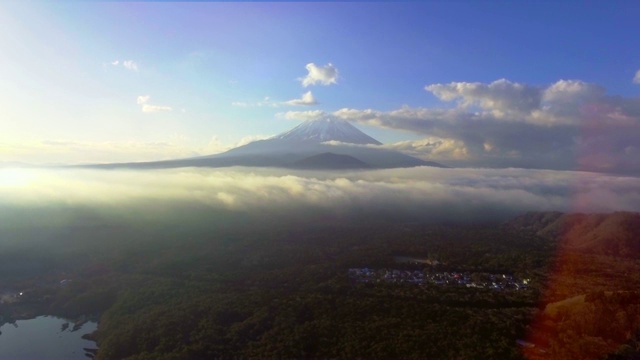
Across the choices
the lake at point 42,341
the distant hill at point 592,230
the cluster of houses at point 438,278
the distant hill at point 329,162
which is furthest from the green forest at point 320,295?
the distant hill at point 329,162

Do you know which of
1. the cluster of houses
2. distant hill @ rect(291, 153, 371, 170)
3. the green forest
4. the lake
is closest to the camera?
the green forest

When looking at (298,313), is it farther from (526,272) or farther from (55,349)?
(526,272)

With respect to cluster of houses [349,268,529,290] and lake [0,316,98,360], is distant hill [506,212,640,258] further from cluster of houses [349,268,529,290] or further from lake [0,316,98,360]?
lake [0,316,98,360]

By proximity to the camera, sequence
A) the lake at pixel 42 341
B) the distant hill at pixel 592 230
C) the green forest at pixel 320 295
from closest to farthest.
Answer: the green forest at pixel 320 295 → the lake at pixel 42 341 → the distant hill at pixel 592 230

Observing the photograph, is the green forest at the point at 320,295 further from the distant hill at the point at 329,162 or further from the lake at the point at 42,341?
the distant hill at the point at 329,162

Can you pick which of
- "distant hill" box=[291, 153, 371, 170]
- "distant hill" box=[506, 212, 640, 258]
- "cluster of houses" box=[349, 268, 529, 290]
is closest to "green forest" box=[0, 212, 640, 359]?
"cluster of houses" box=[349, 268, 529, 290]

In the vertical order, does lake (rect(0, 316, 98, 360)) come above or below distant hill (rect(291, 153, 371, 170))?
below

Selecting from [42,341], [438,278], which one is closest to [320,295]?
[438,278]
